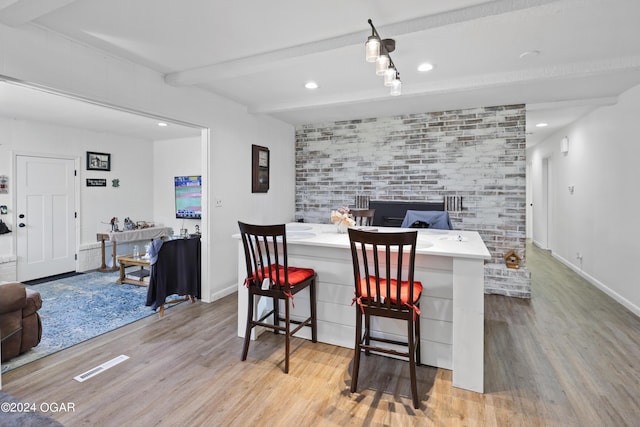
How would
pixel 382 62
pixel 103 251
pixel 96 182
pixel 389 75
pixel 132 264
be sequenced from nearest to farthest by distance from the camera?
pixel 382 62 → pixel 389 75 → pixel 132 264 → pixel 103 251 → pixel 96 182

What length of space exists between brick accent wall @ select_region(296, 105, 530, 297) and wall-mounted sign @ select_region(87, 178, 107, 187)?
11.2 ft

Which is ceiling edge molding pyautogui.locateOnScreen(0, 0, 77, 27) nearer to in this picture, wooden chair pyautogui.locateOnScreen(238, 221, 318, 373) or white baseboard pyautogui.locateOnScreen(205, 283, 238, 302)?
wooden chair pyautogui.locateOnScreen(238, 221, 318, 373)

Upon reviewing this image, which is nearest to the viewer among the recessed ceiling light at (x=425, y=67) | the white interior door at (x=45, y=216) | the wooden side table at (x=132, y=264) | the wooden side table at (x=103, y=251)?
the recessed ceiling light at (x=425, y=67)

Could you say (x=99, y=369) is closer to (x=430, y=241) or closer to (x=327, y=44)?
(x=430, y=241)

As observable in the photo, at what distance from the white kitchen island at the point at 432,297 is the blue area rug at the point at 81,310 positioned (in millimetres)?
1375

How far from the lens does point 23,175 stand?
462 centimetres

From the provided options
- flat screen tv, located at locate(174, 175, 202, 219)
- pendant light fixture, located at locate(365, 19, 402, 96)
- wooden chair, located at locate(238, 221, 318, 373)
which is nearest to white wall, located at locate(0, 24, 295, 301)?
wooden chair, located at locate(238, 221, 318, 373)

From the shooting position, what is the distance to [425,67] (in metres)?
3.03

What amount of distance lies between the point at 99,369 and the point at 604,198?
5.62 metres

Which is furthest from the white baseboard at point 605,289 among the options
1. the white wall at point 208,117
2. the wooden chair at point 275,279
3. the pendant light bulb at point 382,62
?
the white wall at point 208,117

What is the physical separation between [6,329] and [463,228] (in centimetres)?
474

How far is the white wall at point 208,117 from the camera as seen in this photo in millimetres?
2350

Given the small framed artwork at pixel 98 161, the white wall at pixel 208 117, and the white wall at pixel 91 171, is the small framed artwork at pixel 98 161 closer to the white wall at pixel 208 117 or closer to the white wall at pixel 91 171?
the white wall at pixel 91 171

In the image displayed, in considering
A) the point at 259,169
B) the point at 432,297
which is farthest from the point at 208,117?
the point at 432,297
